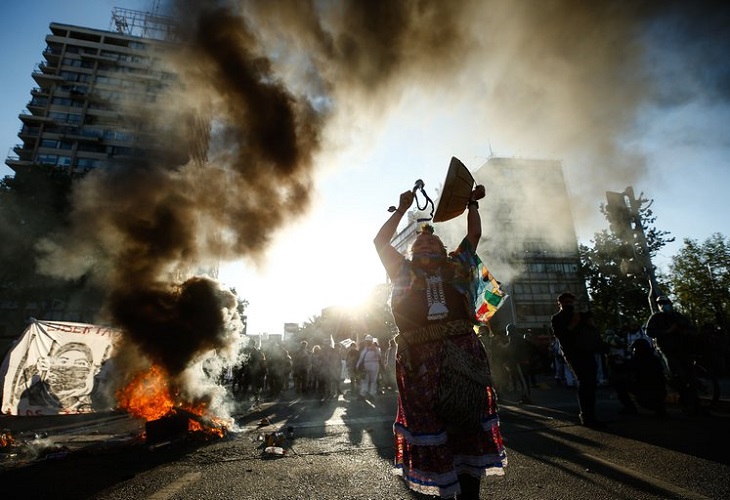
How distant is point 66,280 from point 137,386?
20.4 m

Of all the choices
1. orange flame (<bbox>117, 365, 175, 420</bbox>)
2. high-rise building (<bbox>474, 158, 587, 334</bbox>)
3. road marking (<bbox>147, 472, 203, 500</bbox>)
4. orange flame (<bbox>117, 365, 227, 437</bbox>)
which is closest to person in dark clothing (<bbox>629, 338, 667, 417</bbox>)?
high-rise building (<bbox>474, 158, 587, 334</bbox>)

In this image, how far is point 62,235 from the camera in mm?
20859

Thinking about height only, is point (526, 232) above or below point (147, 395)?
above

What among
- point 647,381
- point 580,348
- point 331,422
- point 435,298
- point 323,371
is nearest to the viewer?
point 435,298

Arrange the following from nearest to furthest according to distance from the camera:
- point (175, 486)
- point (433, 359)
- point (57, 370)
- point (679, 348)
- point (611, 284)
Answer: point (433, 359)
point (175, 486)
point (679, 348)
point (57, 370)
point (611, 284)

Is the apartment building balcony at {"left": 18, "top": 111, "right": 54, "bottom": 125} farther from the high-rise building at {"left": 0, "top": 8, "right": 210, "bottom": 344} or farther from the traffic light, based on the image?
the traffic light

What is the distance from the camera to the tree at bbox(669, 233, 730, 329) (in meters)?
34.1

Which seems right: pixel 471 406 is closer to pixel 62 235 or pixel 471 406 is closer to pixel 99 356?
pixel 99 356

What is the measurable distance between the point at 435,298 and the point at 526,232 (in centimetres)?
3483

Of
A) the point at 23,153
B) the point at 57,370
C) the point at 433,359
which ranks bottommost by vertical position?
the point at 57,370

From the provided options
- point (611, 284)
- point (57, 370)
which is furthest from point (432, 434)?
point (611, 284)

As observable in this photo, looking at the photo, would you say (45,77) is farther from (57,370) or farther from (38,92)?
(57,370)

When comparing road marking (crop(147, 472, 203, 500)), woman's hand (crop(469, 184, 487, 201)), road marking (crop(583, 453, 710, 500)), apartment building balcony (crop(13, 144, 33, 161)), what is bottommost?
road marking (crop(147, 472, 203, 500))

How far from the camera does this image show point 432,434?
2191mm
